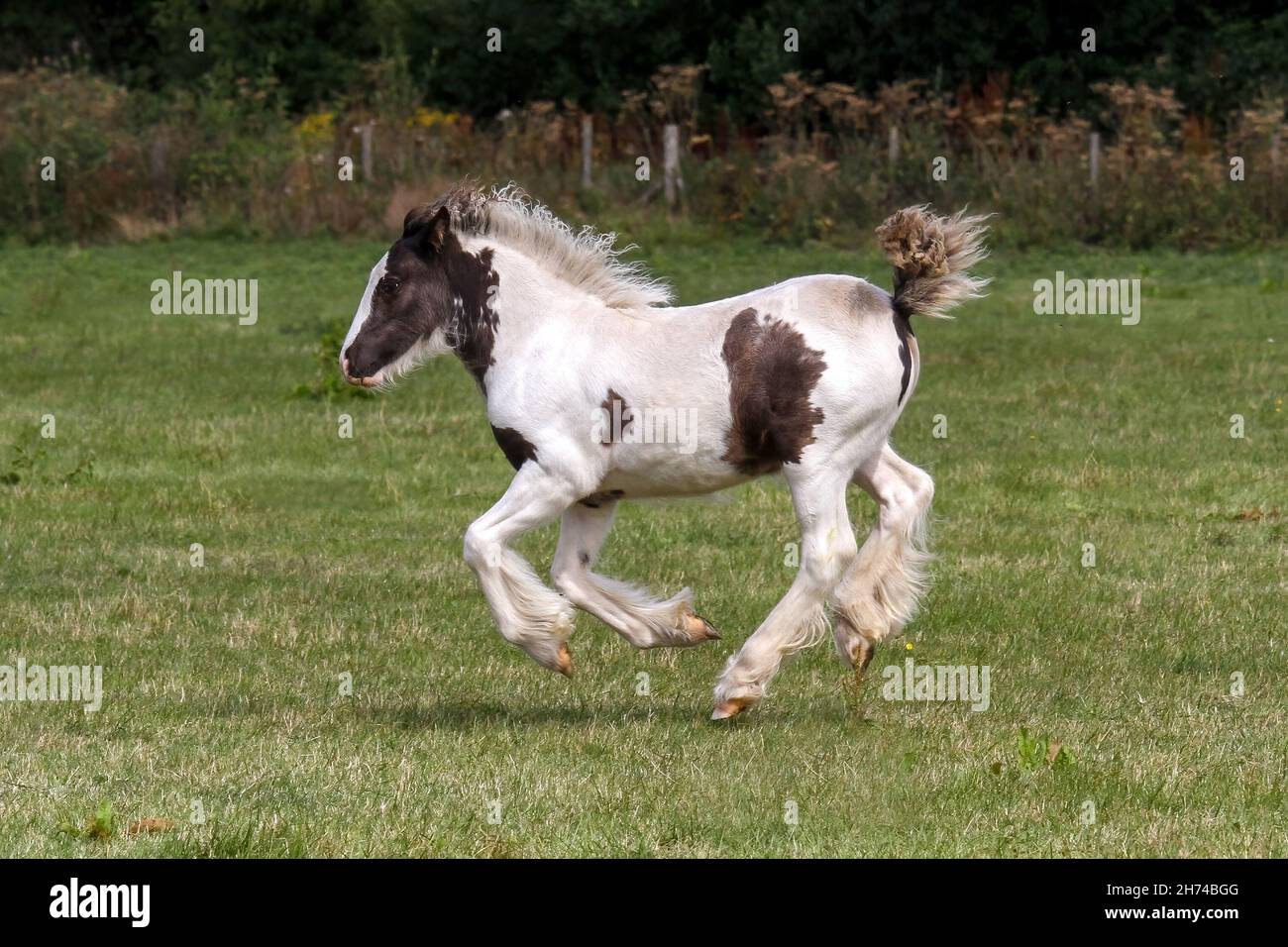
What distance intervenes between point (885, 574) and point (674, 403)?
1.09 meters

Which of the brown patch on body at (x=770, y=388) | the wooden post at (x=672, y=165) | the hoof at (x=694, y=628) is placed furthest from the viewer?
the wooden post at (x=672, y=165)

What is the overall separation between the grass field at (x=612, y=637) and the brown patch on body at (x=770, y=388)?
94 centimetres

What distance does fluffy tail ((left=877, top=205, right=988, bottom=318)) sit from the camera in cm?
784

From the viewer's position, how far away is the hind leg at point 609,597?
8.16m

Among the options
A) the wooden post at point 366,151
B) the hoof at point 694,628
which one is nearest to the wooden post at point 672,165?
the wooden post at point 366,151

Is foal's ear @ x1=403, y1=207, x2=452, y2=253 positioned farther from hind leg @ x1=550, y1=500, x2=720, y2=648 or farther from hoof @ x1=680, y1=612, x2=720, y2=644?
hoof @ x1=680, y1=612, x2=720, y2=644

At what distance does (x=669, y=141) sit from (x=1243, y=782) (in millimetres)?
22420

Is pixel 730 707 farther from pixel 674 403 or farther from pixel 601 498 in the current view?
pixel 674 403

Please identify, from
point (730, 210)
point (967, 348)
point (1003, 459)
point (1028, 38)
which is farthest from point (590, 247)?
point (1028, 38)

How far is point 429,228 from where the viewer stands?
8.27 metres

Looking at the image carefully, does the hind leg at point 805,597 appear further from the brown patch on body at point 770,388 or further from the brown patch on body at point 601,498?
the brown patch on body at point 601,498

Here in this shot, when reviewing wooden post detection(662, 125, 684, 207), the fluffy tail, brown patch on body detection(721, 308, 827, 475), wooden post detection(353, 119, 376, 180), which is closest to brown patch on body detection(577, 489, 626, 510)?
brown patch on body detection(721, 308, 827, 475)

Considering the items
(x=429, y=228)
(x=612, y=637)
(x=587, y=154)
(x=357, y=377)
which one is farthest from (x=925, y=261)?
(x=587, y=154)

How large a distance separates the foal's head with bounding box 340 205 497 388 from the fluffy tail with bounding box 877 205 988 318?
158cm
